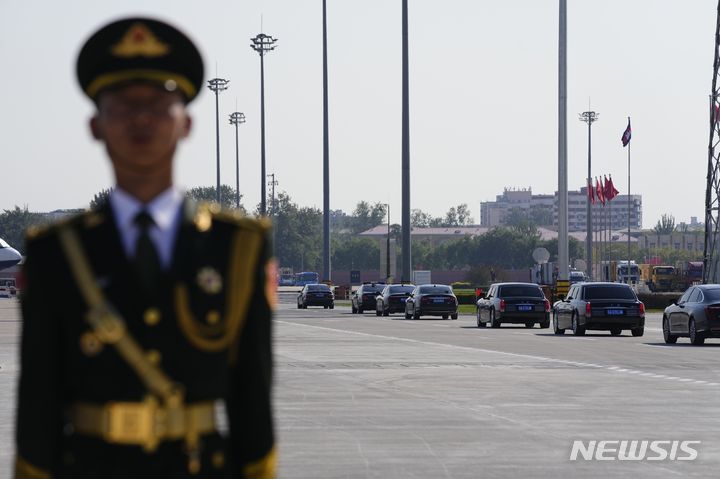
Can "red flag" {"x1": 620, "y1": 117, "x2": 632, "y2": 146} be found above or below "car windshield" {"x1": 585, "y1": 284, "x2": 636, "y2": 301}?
above

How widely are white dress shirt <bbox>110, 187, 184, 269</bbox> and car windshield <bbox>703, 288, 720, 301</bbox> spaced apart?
3388cm

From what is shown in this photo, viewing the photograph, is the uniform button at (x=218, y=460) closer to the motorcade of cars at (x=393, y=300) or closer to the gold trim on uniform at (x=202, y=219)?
the gold trim on uniform at (x=202, y=219)

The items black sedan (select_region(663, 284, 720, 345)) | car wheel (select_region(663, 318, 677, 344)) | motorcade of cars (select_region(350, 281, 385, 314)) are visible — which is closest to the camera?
black sedan (select_region(663, 284, 720, 345))

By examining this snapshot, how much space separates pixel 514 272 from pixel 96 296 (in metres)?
188

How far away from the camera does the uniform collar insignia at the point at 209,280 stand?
13.7ft

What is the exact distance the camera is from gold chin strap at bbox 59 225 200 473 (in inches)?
161

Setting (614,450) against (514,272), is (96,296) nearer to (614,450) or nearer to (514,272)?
(614,450)

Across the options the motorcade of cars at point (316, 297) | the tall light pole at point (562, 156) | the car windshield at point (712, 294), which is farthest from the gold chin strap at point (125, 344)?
the motorcade of cars at point (316, 297)

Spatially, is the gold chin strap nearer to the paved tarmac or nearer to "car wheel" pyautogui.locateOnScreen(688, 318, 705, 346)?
the paved tarmac

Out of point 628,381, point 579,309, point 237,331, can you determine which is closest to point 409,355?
point 628,381

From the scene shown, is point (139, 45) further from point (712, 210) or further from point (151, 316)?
point (712, 210)

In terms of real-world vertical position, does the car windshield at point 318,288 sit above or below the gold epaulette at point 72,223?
below

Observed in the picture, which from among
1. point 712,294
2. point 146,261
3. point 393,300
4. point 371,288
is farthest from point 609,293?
point 146,261

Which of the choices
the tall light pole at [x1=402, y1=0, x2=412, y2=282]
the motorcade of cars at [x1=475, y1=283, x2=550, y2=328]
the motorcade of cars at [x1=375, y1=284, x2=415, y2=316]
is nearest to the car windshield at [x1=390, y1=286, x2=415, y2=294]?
the motorcade of cars at [x1=375, y1=284, x2=415, y2=316]
